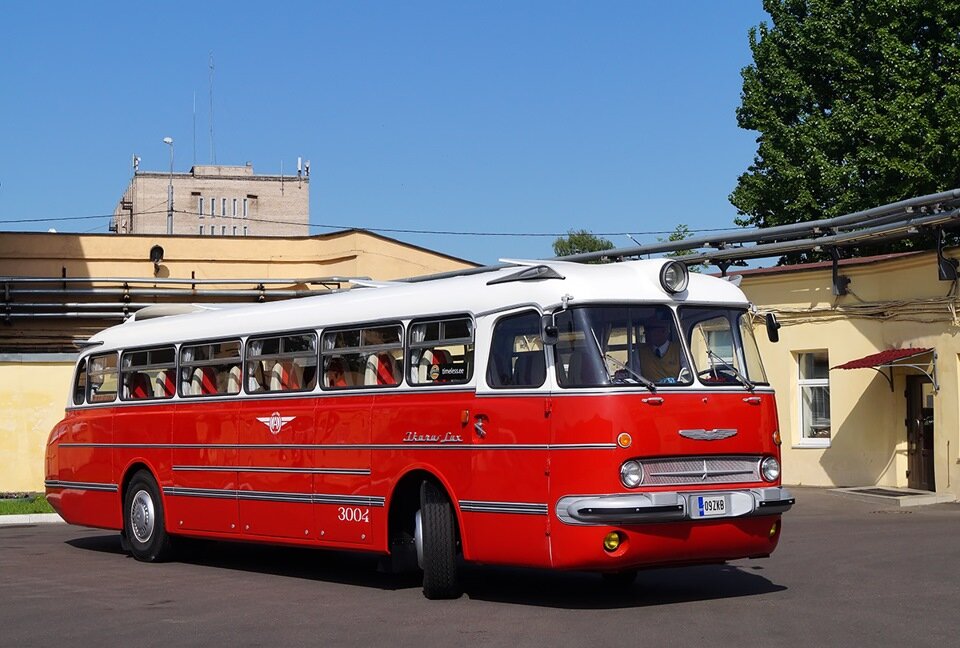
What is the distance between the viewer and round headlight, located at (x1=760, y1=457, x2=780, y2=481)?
38.6 feet

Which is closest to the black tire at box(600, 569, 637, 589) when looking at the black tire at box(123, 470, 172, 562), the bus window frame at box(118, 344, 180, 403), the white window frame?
the black tire at box(123, 470, 172, 562)

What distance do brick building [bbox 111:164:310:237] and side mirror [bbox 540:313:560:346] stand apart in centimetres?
8562

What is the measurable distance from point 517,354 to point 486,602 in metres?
2.07

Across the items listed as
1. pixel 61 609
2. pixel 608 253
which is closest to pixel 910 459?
pixel 608 253

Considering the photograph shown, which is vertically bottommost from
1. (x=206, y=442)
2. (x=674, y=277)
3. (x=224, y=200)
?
(x=206, y=442)

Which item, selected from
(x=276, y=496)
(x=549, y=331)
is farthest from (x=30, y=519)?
(x=549, y=331)

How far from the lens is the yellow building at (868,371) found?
82.8 feet

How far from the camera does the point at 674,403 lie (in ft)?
37.0

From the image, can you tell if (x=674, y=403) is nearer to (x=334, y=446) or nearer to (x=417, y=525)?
(x=417, y=525)

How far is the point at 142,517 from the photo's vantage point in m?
16.6

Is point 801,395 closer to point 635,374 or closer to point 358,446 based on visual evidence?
point 358,446

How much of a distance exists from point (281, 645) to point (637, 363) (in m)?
3.59

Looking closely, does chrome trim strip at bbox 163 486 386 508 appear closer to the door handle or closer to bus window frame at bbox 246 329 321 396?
bus window frame at bbox 246 329 321 396

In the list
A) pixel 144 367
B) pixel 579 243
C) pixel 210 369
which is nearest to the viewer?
pixel 210 369
